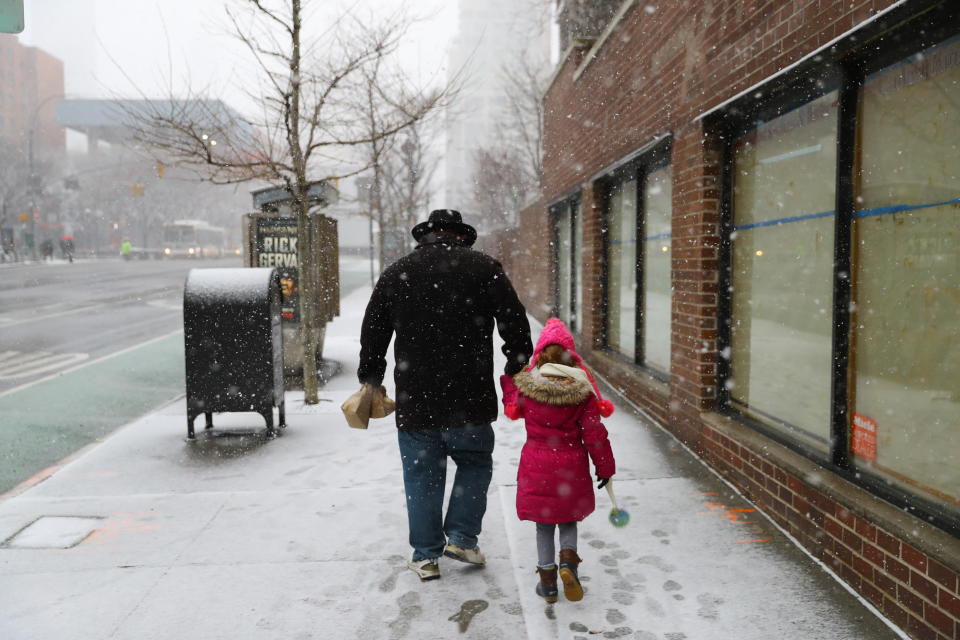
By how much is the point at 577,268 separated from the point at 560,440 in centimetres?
779

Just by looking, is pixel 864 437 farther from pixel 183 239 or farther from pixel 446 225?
pixel 183 239

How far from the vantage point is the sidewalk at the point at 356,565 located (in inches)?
128

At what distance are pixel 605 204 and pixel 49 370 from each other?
826cm

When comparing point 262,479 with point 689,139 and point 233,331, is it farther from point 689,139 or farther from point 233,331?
point 689,139

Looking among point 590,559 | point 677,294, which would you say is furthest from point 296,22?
point 590,559

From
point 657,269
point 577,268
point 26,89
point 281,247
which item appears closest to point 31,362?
point 281,247

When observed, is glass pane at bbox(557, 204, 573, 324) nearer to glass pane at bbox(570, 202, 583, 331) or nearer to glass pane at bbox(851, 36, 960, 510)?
glass pane at bbox(570, 202, 583, 331)

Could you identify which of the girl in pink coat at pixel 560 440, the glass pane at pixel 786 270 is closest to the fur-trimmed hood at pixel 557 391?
the girl in pink coat at pixel 560 440

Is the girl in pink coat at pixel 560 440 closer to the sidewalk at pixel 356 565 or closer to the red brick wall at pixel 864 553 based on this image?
the sidewalk at pixel 356 565

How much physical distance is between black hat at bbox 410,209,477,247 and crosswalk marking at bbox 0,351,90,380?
891cm

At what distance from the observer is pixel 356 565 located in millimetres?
3875

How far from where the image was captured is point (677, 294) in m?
5.96

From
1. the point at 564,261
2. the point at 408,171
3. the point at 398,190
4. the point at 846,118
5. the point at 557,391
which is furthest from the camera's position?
the point at 398,190

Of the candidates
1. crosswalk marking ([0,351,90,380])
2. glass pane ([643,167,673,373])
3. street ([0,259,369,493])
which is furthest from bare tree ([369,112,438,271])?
glass pane ([643,167,673,373])
